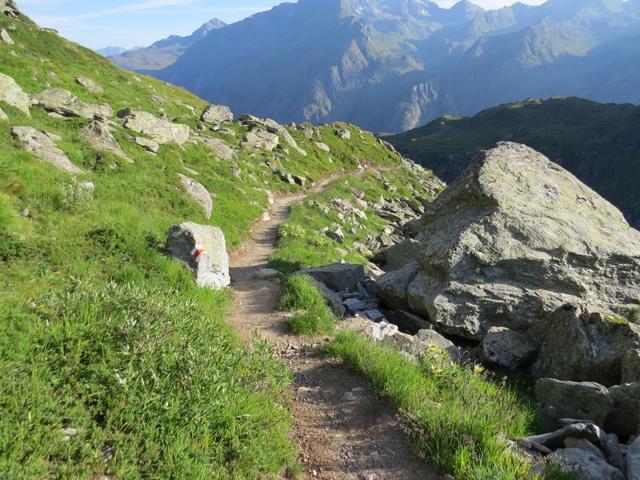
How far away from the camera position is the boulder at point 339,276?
17.3m

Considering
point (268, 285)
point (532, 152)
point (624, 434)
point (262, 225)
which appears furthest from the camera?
point (262, 225)

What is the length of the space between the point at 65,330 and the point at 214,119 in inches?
2227

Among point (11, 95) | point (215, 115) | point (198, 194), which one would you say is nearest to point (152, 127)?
point (11, 95)

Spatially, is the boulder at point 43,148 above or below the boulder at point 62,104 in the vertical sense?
below

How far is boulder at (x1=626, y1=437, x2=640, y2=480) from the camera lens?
6.22m

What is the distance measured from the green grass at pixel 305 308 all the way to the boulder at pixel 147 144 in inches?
708

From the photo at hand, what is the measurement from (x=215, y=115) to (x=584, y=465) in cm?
6011

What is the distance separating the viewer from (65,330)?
6312 millimetres

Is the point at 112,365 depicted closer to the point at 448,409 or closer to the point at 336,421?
the point at 336,421

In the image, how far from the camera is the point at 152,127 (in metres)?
32.7

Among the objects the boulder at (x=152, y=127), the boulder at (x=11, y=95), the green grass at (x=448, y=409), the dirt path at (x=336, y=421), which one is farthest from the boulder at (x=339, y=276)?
the boulder at (x=152, y=127)

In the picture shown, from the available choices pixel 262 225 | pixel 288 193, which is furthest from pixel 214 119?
pixel 262 225

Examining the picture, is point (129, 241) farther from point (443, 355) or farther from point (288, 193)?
point (288, 193)

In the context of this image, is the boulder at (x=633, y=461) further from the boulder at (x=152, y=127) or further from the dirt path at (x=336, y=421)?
the boulder at (x=152, y=127)
